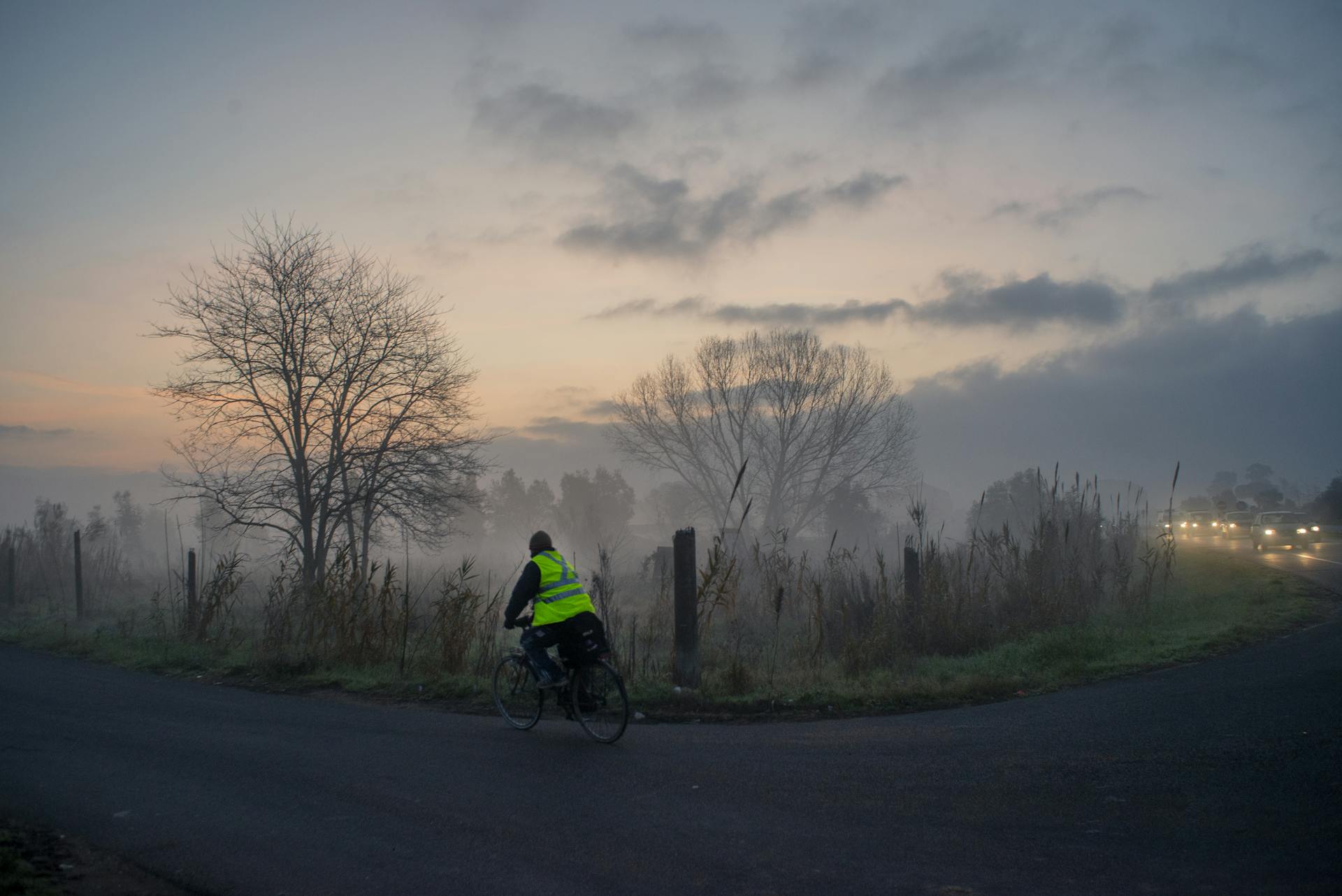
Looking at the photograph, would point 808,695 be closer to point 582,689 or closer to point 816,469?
point 582,689

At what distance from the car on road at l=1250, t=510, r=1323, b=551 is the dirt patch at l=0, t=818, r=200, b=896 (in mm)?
38739

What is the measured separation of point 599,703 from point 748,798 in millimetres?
2463

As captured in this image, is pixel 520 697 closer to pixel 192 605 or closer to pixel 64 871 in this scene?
pixel 64 871

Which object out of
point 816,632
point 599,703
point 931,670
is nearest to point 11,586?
point 816,632

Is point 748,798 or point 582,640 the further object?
point 582,640

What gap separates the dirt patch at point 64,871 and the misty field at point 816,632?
5002mm

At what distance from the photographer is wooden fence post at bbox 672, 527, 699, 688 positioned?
33.3ft

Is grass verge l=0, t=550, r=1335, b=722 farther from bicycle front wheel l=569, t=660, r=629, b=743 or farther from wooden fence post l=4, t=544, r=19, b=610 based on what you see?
wooden fence post l=4, t=544, r=19, b=610

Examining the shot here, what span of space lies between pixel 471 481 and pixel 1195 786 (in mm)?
20019

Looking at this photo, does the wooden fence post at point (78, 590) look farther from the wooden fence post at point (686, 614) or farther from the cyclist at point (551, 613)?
the cyclist at point (551, 613)

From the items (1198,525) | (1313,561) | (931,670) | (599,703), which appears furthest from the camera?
(1198,525)

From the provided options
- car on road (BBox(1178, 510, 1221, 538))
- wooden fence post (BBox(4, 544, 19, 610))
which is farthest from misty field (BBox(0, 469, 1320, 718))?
car on road (BBox(1178, 510, 1221, 538))

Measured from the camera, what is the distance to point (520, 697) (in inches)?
346

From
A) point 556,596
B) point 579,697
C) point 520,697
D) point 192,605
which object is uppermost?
point 556,596
